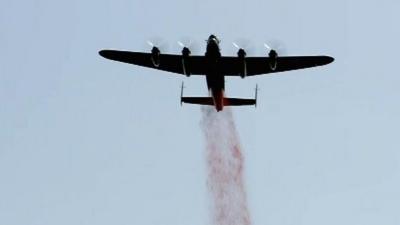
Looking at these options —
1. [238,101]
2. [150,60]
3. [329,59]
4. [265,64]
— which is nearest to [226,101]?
[238,101]

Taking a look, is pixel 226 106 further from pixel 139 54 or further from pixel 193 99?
pixel 139 54

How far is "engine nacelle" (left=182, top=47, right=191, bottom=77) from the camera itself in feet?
300

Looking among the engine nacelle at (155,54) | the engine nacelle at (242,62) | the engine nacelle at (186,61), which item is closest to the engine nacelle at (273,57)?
the engine nacelle at (242,62)

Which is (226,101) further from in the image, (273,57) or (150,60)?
(150,60)

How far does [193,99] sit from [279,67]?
8669mm

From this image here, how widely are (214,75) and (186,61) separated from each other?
2.88 metres

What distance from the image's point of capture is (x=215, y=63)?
295 ft

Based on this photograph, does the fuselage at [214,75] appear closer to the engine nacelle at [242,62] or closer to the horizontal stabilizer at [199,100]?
the horizontal stabilizer at [199,100]

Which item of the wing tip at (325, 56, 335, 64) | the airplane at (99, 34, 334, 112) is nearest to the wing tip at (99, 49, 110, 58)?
the airplane at (99, 34, 334, 112)

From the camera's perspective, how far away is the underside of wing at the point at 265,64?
307 feet

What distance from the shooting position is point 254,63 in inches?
3752

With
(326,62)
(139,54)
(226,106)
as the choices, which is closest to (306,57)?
(326,62)

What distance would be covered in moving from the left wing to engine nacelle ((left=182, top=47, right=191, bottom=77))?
349 mm

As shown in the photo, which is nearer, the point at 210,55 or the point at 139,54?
the point at 210,55
